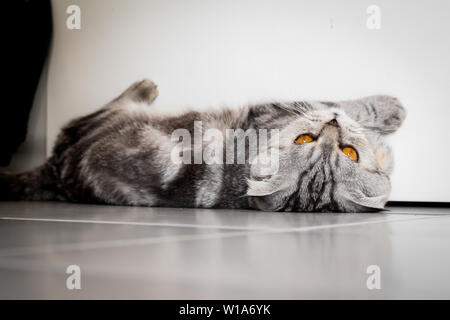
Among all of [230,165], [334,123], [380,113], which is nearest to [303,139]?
[334,123]

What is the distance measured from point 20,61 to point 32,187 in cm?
84

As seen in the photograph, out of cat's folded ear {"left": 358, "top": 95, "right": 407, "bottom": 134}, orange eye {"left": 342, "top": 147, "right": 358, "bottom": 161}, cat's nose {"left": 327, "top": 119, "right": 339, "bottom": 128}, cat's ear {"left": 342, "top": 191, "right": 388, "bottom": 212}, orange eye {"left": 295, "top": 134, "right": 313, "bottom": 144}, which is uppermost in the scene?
cat's folded ear {"left": 358, "top": 95, "right": 407, "bottom": 134}

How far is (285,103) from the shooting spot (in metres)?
2.27

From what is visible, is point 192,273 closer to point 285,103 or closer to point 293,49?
point 285,103

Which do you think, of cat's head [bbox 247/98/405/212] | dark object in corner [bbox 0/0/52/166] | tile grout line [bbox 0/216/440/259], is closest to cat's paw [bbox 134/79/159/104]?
dark object in corner [bbox 0/0/52/166]

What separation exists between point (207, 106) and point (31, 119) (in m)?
1.21

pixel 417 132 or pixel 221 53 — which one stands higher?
pixel 221 53

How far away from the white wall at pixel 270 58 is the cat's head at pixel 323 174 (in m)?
0.35

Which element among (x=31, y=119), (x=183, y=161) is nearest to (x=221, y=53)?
(x=183, y=161)

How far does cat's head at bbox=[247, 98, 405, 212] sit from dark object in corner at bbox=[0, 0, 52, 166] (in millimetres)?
1580

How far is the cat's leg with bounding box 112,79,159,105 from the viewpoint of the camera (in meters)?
2.67

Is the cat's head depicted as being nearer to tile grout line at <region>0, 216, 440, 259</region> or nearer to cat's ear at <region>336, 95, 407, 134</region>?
cat's ear at <region>336, 95, 407, 134</region>

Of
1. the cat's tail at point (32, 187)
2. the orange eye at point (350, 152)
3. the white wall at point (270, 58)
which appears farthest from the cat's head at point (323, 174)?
the cat's tail at point (32, 187)

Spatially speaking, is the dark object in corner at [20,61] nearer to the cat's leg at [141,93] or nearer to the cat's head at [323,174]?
the cat's leg at [141,93]
